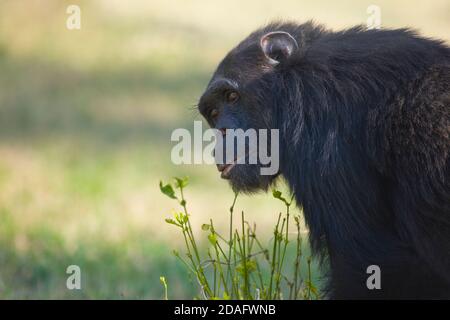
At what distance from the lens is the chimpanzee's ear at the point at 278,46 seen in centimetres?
620

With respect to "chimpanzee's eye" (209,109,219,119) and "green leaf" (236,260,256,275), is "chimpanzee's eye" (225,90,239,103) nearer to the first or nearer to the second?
"chimpanzee's eye" (209,109,219,119)

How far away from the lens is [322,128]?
5.74 m

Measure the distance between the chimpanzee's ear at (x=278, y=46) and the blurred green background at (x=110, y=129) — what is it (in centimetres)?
130

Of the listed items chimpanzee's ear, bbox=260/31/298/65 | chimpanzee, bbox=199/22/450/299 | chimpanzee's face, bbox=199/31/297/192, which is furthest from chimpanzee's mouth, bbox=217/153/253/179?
chimpanzee's ear, bbox=260/31/298/65

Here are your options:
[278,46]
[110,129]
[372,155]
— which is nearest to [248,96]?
[278,46]

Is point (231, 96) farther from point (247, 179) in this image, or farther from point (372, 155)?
point (372, 155)

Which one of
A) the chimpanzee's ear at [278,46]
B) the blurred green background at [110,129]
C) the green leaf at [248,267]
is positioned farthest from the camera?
the blurred green background at [110,129]

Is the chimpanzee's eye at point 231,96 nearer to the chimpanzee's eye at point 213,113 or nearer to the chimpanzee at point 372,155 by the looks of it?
the chimpanzee's eye at point 213,113

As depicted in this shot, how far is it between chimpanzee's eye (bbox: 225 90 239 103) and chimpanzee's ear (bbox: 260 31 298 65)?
35cm

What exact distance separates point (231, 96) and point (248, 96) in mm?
171

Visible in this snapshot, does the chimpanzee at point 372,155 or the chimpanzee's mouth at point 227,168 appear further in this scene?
the chimpanzee's mouth at point 227,168

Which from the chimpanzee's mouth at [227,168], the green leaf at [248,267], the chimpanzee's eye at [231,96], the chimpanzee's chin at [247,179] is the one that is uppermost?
the chimpanzee's eye at [231,96]

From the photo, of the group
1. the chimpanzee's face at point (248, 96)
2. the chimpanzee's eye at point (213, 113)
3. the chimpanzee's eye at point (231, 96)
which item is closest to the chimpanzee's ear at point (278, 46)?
the chimpanzee's face at point (248, 96)

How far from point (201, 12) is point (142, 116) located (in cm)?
434
